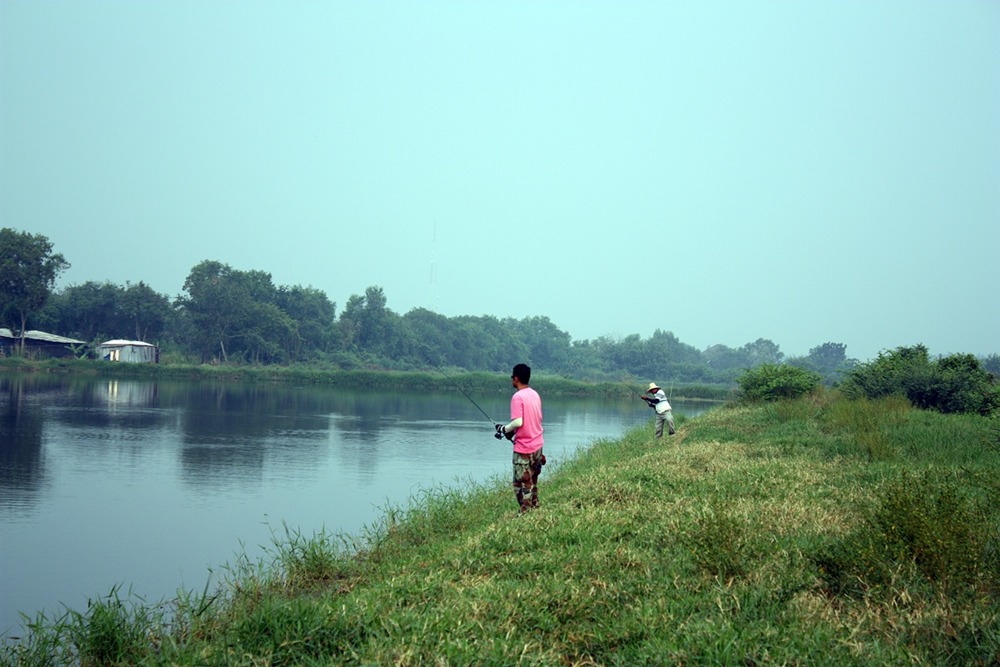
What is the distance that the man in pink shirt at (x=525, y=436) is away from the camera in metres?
8.66

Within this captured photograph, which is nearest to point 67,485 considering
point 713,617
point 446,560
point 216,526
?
point 216,526

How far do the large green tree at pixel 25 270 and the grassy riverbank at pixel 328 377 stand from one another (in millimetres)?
4449

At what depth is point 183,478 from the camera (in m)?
17.4

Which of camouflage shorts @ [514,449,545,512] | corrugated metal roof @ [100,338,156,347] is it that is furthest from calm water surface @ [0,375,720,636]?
corrugated metal roof @ [100,338,156,347]

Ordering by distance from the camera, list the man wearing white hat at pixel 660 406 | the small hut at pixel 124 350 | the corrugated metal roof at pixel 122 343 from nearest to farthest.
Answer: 1. the man wearing white hat at pixel 660 406
2. the corrugated metal roof at pixel 122 343
3. the small hut at pixel 124 350

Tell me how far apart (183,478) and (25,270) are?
48.6 m

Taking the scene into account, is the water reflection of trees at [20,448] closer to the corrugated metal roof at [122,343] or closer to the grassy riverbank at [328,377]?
the grassy riverbank at [328,377]

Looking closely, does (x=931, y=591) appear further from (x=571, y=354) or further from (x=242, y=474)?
(x=571, y=354)

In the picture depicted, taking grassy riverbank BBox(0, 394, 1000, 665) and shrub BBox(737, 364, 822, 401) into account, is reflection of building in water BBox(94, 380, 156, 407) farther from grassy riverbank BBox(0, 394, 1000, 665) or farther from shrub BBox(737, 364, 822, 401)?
grassy riverbank BBox(0, 394, 1000, 665)

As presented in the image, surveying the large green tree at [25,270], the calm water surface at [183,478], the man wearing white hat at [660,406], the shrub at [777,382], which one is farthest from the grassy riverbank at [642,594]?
the large green tree at [25,270]

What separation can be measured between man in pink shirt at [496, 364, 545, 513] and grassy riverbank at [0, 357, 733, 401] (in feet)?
153

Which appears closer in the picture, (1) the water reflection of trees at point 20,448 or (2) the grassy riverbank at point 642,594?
(2) the grassy riverbank at point 642,594

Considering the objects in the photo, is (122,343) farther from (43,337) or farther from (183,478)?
(183,478)

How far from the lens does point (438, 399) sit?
176 feet
